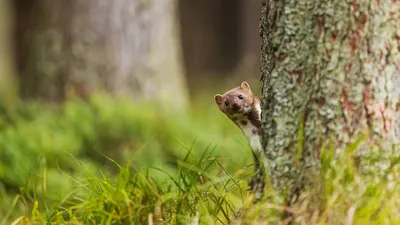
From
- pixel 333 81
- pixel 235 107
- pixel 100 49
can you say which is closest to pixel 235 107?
pixel 235 107

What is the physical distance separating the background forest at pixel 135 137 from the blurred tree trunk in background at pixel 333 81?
0.03ft

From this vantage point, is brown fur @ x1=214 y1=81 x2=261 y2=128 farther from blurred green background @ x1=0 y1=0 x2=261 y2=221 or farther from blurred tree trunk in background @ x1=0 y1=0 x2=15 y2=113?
blurred tree trunk in background @ x1=0 y1=0 x2=15 y2=113

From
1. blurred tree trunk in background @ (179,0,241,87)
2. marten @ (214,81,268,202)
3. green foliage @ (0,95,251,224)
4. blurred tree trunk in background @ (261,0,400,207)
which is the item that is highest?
blurred tree trunk in background @ (261,0,400,207)

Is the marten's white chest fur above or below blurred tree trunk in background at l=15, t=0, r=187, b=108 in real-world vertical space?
above

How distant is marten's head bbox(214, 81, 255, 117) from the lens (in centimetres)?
397

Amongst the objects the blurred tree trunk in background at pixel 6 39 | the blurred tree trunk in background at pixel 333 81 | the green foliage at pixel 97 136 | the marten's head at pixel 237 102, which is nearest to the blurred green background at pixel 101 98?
the green foliage at pixel 97 136

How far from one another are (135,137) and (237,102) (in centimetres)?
332

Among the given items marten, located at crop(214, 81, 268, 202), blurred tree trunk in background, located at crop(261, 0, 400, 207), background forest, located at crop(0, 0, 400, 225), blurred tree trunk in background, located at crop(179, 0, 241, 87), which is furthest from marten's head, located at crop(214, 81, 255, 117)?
blurred tree trunk in background, located at crop(179, 0, 241, 87)

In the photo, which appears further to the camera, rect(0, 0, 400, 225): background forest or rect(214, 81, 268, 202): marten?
rect(214, 81, 268, 202): marten

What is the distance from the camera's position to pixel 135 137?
7.24m

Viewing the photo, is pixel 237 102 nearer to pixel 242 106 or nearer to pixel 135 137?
pixel 242 106

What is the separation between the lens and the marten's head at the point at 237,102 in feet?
13.0

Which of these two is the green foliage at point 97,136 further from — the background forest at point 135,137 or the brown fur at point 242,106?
the brown fur at point 242,106

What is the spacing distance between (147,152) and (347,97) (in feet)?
12.1
